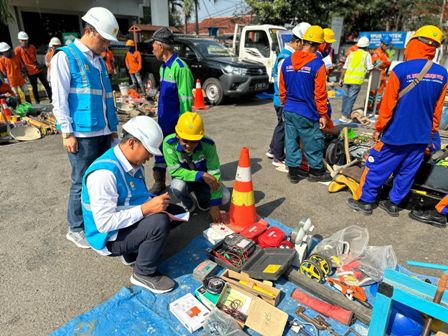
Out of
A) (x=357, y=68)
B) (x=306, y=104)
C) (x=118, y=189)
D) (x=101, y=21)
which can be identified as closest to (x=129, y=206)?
(x=118, y=189)

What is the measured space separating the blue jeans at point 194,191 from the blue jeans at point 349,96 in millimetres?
5493

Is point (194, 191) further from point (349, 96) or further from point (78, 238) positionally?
point (349, 96)

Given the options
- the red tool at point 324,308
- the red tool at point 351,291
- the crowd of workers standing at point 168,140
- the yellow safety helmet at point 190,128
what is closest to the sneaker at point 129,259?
the crowd of workers standing at point 168,140

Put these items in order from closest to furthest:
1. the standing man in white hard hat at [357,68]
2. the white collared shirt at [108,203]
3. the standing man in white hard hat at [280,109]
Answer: the white collared shirt at [108,203] → the standing man in white hard hat at [280,109] → the standing man in white hard hat at [357,68]

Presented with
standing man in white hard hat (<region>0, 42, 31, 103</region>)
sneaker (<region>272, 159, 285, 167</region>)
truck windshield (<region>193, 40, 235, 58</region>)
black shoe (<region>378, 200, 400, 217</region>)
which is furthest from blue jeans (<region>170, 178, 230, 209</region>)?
standing man in white hard hat (<region>0, 42, 31, 103</region>)

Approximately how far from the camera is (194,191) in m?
3.72

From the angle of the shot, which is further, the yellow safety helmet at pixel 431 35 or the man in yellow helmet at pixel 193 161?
the yellow safety helmet at pixel 431 35

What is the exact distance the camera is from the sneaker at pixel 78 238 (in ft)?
10.5

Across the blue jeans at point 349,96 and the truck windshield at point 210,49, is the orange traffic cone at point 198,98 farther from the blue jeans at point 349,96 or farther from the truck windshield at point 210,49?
the blue jeans at point 349,96

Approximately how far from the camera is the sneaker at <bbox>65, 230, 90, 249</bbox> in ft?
10.5

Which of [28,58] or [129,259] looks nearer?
[129,259]

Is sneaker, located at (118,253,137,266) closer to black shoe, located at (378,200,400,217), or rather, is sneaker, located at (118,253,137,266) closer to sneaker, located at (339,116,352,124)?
black shoe, located at (378,200,400,217)

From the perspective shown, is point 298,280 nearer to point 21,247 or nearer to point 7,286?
point 7,286

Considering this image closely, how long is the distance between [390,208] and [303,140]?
4.70 feet
